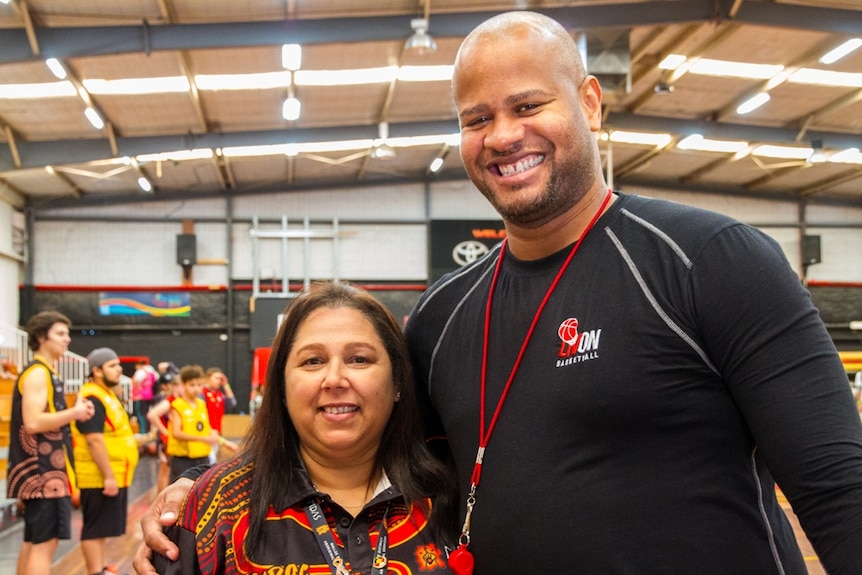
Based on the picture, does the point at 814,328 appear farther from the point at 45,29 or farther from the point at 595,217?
the point at 45,29

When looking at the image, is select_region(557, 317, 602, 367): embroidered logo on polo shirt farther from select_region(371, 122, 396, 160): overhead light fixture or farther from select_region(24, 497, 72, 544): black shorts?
A: select_region(371, 122, 396, 160): overhead light fixture

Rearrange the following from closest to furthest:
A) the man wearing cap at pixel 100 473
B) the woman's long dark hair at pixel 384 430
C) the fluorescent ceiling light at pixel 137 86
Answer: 1. the woman's long dark hair at pixel 384 430
2. the man wearing cap at pixel 100 473
3. the fluorescent ceiling light at pixel 137 86

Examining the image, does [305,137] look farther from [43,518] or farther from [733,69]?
[43,518]

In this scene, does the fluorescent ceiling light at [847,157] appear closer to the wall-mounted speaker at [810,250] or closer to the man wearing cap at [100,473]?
the wall-mounted speaker at [810,250]

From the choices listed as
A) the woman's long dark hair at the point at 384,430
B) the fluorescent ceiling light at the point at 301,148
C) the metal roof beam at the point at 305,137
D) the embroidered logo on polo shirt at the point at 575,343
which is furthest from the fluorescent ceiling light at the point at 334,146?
the embroidered logo on polo shirt at the point at 575,343

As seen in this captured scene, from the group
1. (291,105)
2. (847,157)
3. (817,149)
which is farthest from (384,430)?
(847,157)

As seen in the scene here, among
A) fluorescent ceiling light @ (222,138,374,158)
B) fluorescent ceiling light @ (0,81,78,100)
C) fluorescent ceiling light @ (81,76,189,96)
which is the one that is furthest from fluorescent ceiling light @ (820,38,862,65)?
fluorescent ceiling light @ (0,81,78,100)

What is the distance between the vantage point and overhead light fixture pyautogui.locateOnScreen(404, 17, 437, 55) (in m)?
9.73

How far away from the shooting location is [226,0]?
973 cm

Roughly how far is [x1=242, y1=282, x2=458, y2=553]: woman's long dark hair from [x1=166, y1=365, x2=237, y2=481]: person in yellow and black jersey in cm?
578

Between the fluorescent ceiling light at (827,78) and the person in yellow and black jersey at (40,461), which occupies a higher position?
the fluorescent ceiling light at (827,78)

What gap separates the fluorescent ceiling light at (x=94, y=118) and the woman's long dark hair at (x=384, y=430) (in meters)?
11.7

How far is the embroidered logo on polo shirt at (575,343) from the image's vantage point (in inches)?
62.1

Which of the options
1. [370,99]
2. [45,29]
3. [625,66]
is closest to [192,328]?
[370,99]
